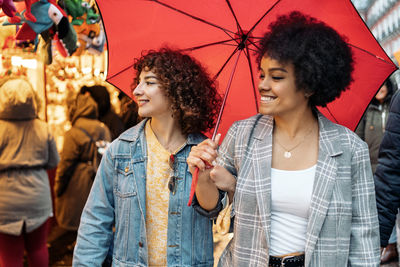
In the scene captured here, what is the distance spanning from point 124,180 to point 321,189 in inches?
42.2

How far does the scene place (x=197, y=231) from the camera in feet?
7.92

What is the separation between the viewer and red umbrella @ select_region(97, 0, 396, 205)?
2273 mm

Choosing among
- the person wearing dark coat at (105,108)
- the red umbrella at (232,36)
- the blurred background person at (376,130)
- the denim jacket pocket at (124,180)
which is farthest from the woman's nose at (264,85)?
the person wearing dark coat at (105,108)

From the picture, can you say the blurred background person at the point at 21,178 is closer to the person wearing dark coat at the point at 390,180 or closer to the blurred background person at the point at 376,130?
the person wearing dark coat at the point at 390,180

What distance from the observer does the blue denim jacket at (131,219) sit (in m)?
2.36

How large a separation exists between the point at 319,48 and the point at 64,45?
2.19 meters

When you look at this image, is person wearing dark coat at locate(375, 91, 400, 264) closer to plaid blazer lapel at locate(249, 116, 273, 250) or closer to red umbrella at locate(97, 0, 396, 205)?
red umbrella at locate(97, 0, 396, 205)

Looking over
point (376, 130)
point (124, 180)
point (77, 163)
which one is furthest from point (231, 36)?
point (376, 130)

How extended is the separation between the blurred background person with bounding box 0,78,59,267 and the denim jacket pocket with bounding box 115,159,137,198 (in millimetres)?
2098

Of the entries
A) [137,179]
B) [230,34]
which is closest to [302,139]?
[230,34]

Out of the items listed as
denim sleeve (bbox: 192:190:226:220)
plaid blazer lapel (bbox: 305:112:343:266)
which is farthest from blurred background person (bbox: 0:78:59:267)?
plaid blazer lapel (bbox: 305:112:343:266)

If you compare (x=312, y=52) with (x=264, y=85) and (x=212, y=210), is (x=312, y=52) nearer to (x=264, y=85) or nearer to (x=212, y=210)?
(x=264, y=85)

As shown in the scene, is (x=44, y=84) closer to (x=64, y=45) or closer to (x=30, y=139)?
(x=30, y=139)

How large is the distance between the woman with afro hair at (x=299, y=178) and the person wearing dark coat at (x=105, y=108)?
419 cm
